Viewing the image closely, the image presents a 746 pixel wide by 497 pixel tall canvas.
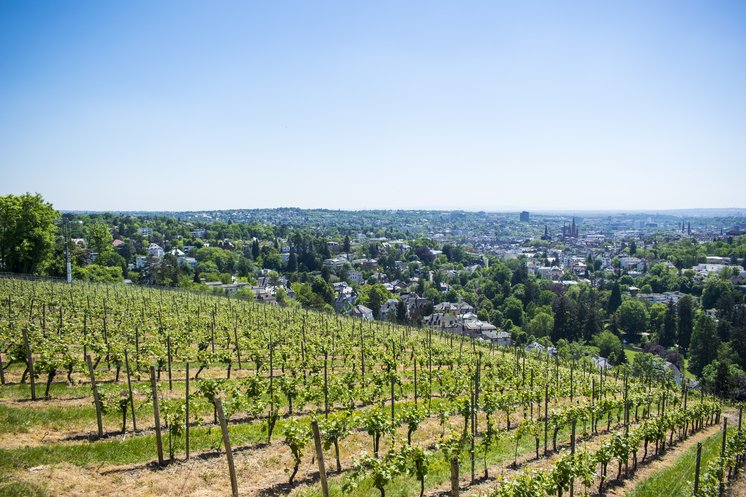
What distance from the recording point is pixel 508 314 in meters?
97.0

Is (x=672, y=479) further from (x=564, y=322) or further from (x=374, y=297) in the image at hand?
(x=374, y=297)

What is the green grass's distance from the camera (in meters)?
13.2

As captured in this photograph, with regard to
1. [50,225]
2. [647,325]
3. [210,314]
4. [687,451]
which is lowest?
[647,325]

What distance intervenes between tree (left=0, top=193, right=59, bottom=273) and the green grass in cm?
5141

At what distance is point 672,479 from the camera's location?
14.3 metres

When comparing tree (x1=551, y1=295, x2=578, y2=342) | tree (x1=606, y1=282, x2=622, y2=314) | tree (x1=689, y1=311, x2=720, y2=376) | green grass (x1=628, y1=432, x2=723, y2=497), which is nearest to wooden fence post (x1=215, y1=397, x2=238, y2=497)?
green grass (x1=628, y1=432, x2=723, y2=497)

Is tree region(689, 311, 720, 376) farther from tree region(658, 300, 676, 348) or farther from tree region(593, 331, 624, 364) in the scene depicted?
tree region(658, 300, 676, 348)

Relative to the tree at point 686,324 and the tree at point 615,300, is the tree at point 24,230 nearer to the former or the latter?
the tree at point 686,324

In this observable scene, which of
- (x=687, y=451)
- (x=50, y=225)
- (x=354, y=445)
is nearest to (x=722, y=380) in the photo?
(x=687, y=451)

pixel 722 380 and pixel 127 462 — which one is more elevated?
pixel 127 462

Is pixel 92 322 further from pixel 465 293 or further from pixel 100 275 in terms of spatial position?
pixel 465 293

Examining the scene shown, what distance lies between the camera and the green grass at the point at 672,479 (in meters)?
13.2

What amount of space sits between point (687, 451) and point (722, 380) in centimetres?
4147

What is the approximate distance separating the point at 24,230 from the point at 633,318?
96463 mm
